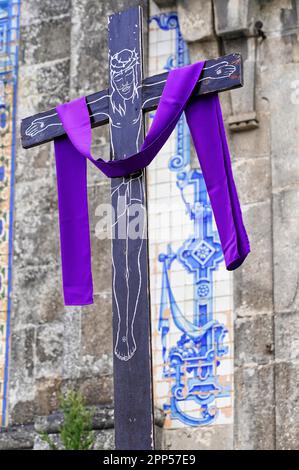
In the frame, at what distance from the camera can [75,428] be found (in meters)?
10.5

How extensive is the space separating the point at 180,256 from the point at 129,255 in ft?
11.4

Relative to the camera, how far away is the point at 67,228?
26.6 feet

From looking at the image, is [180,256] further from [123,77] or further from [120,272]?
[120,272]

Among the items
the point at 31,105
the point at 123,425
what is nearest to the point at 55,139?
the point at 123,425

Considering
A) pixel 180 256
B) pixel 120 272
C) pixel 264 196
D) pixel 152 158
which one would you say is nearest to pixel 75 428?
pixel 180 256

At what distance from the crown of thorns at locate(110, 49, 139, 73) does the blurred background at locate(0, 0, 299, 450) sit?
309 centimetres

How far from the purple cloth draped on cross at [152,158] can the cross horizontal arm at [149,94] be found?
0.04 metres

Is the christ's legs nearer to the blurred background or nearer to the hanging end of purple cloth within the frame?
the hanging end of purple cloth

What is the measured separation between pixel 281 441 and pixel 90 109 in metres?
3.39

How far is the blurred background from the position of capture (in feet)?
35.5

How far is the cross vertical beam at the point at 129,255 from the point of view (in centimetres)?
749

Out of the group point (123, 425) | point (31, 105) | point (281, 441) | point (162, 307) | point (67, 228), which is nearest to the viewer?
point (123, 425)

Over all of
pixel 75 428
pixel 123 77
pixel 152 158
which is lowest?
pixel 75 428
